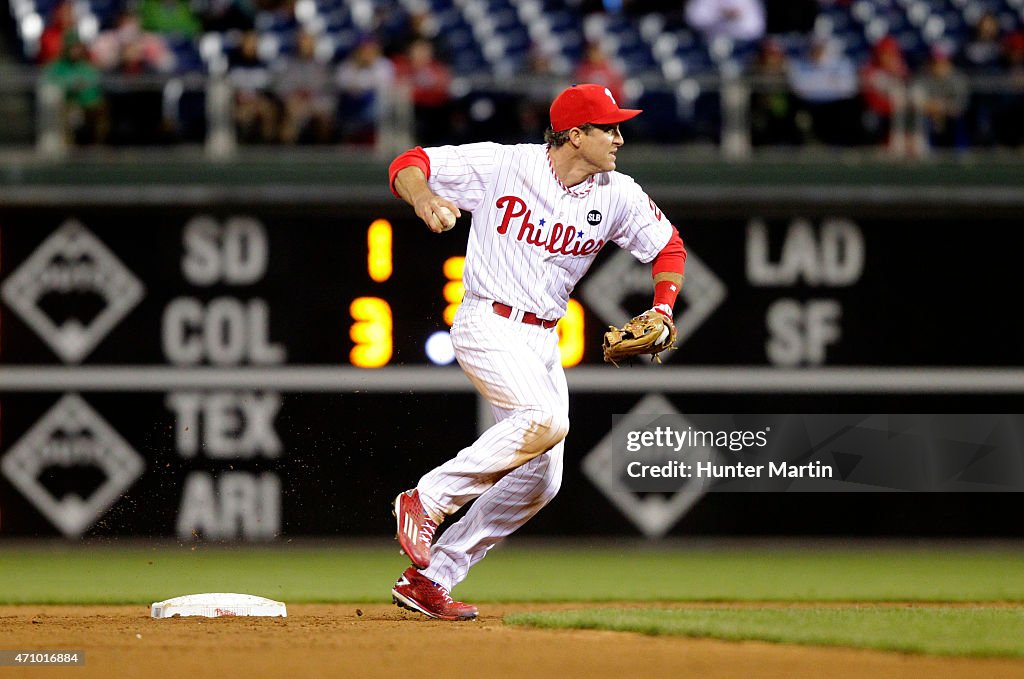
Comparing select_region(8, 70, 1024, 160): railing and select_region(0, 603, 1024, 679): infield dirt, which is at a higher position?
select_region(8, 70, 1024, 160): railing

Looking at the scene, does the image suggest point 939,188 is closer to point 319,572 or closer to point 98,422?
point 319,572

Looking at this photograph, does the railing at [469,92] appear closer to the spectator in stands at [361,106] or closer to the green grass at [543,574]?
the spectator in stands at [361,106]

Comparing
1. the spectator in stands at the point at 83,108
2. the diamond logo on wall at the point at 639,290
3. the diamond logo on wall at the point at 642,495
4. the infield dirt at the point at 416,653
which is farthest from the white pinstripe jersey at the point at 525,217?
the spectator in stands at the point at 83,108

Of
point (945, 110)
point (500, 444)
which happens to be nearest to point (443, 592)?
point (500, 444)

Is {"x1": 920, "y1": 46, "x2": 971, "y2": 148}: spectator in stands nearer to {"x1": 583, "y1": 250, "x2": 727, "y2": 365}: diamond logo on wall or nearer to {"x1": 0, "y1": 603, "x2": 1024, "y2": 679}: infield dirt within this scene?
{"x1": 583, "y1": 250, "x2": 727, "y2": 365}: diamond logo on wall

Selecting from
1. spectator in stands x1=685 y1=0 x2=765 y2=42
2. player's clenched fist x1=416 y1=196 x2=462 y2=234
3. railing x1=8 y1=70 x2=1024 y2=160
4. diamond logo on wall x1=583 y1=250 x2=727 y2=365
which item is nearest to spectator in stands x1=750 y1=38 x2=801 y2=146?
railing x1=8 y1=70 x2=1024 y2=160

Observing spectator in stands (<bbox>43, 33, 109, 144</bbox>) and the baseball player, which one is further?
spectator in stands (<bbox>43, 33, 109, 144</bbox>)
